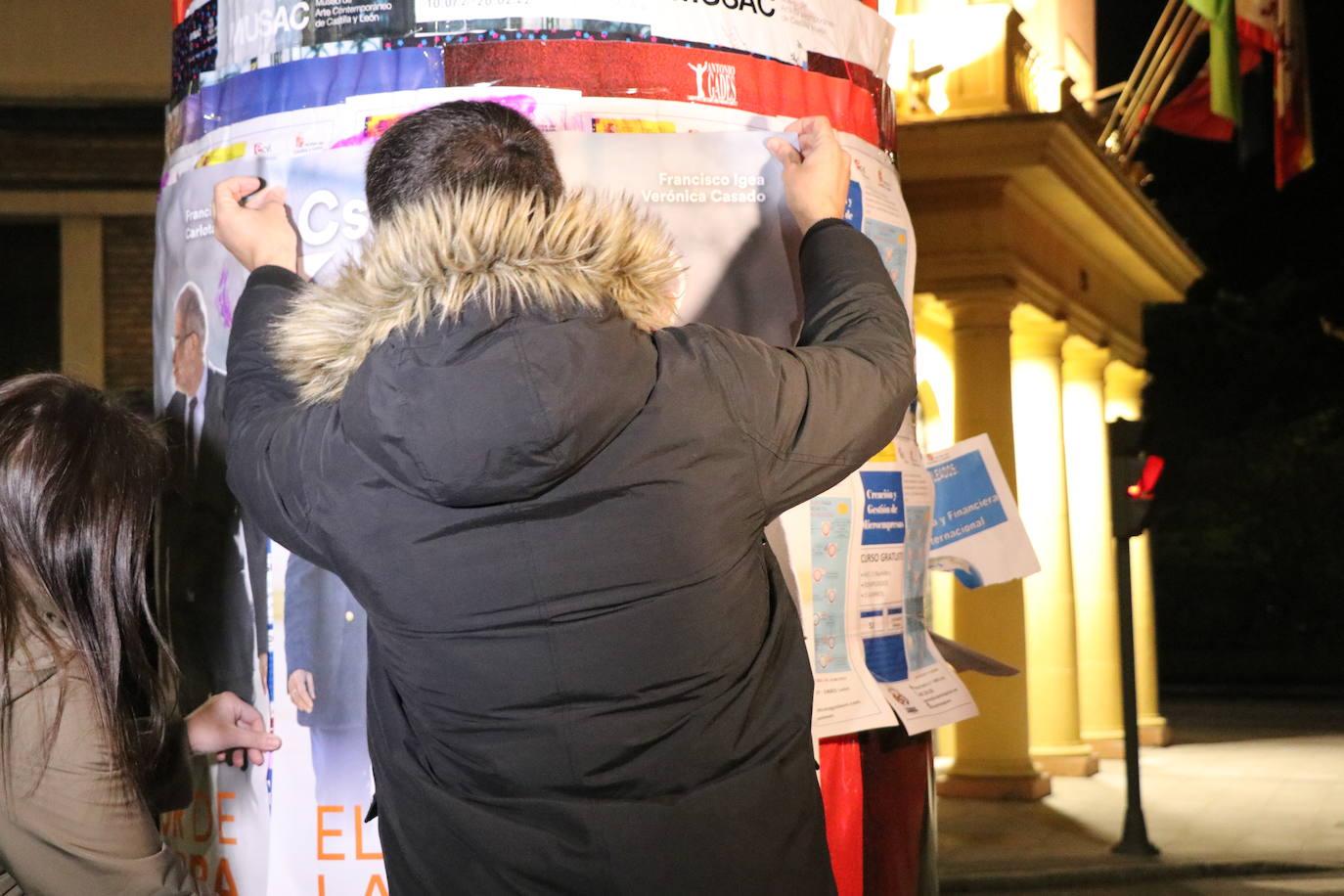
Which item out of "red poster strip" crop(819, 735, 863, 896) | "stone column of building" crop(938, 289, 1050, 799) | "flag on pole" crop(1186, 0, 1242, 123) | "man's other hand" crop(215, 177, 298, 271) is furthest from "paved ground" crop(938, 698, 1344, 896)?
"man's other hand" crop(215, 177, 298, 271)

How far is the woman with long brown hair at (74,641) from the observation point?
1.88 meters

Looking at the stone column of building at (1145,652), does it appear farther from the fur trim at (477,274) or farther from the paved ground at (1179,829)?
the fur trim at (477,274)

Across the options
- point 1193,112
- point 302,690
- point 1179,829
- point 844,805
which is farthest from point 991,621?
point 302,690

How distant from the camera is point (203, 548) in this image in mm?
2537

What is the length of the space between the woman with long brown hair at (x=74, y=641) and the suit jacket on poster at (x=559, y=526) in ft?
0.91

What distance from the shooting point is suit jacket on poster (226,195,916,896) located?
1673mm

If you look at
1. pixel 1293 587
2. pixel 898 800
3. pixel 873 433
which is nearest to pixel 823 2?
pixel 873 433

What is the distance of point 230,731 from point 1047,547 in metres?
12.2

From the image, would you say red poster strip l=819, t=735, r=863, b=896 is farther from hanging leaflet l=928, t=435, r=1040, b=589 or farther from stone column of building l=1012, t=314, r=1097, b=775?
stone column of building l=1012, t=314, r=1097, b=775

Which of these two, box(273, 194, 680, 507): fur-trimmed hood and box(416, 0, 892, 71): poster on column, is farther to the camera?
box(416, 0, 892, 71): poster on column

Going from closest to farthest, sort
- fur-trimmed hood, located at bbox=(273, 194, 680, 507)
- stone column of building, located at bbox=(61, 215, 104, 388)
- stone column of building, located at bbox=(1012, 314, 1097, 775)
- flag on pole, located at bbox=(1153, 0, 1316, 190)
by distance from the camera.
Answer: fur-trimmed hood, located at bbox=(273, 194, 680, 507)
stone column of building, located at bbox=(61, 215, 104, 388)
flag on pole, located at bbox=(1153, 0, 1316, 190)
stone column of building, located at bbox=(1012, 314, 1097, 775)

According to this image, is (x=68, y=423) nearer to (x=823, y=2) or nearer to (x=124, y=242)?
(x=823, y=2)

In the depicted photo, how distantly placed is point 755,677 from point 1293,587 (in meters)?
33.8

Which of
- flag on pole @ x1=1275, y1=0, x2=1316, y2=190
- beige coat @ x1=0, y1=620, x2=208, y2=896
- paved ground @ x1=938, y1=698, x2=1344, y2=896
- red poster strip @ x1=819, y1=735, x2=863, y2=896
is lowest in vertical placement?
paved ground @ x1=938, y1=698, x2=1344, y2=896
